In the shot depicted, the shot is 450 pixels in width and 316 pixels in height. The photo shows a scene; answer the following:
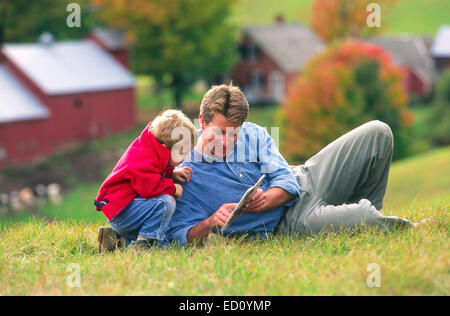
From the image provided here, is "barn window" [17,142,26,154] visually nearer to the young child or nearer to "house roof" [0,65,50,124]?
"house roof" [0,65,50,124]

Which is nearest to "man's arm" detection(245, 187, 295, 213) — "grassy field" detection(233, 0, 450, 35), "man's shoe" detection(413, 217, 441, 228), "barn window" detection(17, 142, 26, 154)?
"man's shoe" detection(413, 217, 441, 228)

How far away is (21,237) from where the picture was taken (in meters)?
5.20

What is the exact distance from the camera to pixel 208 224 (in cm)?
474

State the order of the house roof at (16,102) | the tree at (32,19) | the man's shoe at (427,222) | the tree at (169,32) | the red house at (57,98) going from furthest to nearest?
the tree at (32,19)
the tree at (169,32)
the red house at (57,98)
the house roof at (16,102)
the man's shoe at (427,222)

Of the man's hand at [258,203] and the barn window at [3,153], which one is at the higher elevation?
the man's hand at [258,203]

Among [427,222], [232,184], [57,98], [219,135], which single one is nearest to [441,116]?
[57,98]

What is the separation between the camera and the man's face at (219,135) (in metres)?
4.71

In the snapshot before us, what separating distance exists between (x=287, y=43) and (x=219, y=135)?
46046 mm

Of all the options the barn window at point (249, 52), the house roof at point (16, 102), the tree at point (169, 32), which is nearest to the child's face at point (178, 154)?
the house roof at point (16, 102)

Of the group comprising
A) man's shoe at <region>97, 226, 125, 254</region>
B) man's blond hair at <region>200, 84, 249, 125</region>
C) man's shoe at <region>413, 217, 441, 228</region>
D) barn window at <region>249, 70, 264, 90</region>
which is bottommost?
barn window at <region>249, 70, 264, 90</region>

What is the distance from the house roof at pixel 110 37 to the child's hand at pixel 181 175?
35.4m

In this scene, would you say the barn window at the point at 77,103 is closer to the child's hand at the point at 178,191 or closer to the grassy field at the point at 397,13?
the child's hand at the point at 178,191

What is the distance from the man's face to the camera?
15.5 feet

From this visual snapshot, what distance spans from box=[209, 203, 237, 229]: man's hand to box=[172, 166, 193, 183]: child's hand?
0.39 m
